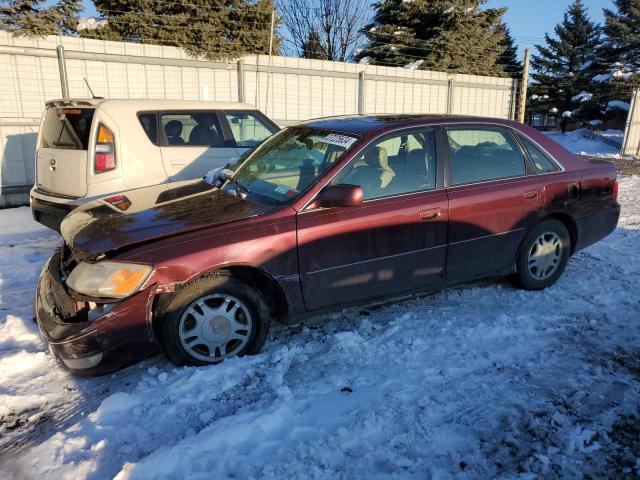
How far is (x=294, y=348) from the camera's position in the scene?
353 cm

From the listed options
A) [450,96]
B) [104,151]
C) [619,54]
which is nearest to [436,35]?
[450,96]

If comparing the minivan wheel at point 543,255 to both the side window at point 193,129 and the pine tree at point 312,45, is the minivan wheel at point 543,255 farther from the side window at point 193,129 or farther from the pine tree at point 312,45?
the pine tree at point 312,45

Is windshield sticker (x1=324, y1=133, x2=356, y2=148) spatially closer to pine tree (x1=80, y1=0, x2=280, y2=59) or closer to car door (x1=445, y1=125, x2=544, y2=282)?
car door (x1=445, y1=125, x2=544, y2=282)

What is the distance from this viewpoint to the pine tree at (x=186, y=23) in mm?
13234

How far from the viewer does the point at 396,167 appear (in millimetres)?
3861

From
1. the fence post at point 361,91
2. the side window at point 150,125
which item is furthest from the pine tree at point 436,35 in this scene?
the side window at point 150,125

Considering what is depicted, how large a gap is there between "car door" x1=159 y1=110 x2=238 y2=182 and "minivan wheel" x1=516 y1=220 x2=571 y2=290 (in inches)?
127

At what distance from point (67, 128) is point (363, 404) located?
186 inches

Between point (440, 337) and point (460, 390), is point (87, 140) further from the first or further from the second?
point (460, 390)

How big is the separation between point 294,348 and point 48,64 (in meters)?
7.56

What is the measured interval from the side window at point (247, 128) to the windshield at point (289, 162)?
213 centimetres

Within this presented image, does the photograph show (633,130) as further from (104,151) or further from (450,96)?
(104,151)

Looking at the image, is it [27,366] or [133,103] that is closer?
[27,366]

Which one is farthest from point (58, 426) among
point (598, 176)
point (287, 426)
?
point (598, 176)
